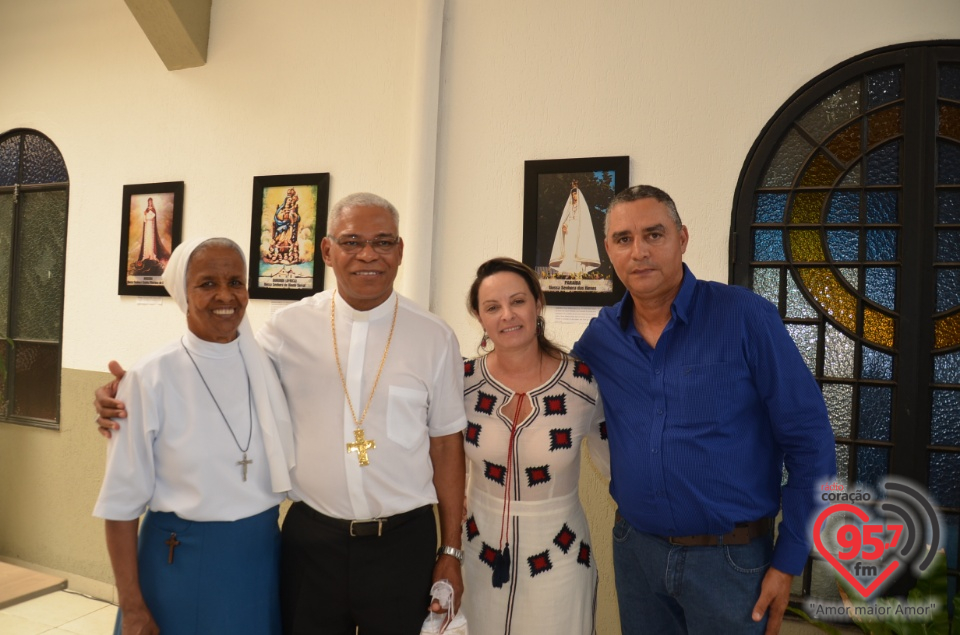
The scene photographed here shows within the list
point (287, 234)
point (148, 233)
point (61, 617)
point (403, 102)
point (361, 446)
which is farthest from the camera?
point (148, 233)

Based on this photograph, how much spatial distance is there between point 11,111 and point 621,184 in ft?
14.7

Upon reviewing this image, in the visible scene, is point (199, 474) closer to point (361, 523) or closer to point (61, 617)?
point (361, 523)

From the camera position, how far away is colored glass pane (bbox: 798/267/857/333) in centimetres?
268

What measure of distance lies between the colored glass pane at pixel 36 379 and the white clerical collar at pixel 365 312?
11.4 ft

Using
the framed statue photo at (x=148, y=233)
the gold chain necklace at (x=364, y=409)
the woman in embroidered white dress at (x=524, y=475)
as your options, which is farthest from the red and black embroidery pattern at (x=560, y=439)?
the framed statue photo at (x=148, y=233)

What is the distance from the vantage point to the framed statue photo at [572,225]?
3.01m

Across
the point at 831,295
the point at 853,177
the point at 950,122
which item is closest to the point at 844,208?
the point at 853,177

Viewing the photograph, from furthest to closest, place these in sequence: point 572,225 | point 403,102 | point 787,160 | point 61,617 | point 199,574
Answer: point 61,617
point 403,102
point 572,225
point 787,160
point 199,574

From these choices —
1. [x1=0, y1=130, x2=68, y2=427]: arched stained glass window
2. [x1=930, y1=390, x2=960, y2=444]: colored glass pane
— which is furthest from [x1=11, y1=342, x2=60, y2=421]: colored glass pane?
[x1=930, y1=390, x2=960, y2=444]: colored glass pane

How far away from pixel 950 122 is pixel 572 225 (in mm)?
1576

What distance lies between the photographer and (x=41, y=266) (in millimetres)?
4520

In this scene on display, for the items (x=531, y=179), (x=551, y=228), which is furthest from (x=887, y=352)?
(x=531, y=179)

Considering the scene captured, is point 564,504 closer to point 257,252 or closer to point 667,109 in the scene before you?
point 667,109

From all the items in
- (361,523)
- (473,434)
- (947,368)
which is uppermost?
(947,368)
